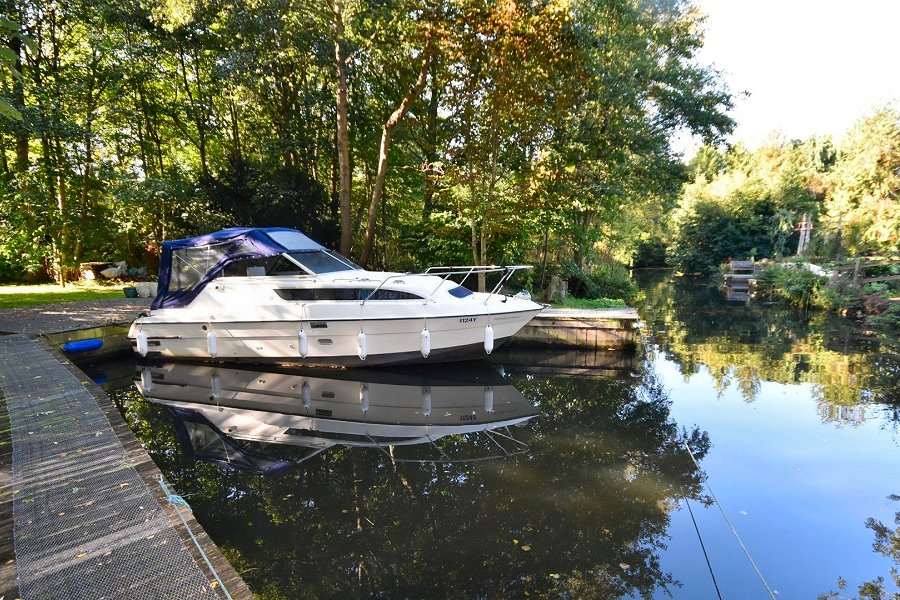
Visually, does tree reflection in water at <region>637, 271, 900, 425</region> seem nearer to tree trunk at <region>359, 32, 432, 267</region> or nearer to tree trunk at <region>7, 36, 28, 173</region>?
tree trunk at <region>359, 32, 432, 267</region>

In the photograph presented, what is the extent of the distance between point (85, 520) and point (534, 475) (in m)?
3.81

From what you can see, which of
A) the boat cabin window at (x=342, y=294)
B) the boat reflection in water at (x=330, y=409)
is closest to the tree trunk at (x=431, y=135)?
the boat cabin window at (x=342, y=294)

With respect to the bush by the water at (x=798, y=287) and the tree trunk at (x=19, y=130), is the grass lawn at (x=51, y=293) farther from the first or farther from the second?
the bush by the water at (x=798, y=287)

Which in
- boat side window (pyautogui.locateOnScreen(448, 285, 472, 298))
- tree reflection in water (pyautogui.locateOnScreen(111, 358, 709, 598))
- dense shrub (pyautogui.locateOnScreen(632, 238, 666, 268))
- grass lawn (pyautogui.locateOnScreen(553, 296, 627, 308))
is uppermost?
dense shrub (pyautogui.locateOnScreen(632, 238, 666, 268))

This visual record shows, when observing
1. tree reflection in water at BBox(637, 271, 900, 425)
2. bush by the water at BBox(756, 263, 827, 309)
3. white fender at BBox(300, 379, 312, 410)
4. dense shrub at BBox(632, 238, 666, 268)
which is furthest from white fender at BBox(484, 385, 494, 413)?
dense shrub at BBox(632, 238, 666, 268)

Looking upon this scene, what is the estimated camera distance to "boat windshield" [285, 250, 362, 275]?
891 cm

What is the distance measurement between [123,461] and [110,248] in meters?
18.8

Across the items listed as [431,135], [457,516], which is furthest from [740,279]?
[457,516]

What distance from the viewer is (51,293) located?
1453 cm

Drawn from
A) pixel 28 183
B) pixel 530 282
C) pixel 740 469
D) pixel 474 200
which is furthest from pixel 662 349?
pixel 28 183

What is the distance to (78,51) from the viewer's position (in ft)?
50.1

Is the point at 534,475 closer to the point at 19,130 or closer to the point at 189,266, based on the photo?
the point at 189,266

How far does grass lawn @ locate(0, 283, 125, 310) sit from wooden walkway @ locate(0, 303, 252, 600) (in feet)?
32.5

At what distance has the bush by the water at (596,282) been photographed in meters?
14.5
